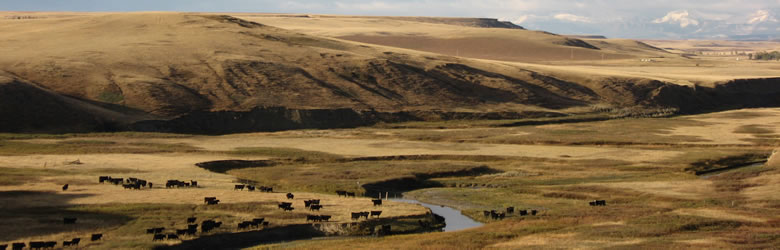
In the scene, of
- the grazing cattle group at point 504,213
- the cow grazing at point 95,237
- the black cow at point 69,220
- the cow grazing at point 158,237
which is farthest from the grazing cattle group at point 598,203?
the black cow at point 69,220

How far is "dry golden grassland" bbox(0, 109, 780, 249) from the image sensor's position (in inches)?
1844

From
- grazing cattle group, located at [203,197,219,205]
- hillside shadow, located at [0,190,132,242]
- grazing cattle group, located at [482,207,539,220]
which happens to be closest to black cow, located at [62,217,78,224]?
hillside shadow, located at [0,190,132,242]

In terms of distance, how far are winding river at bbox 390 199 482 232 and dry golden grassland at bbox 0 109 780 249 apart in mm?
650

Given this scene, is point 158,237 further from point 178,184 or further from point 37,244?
point 178,184

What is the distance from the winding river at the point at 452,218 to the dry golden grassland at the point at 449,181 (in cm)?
65

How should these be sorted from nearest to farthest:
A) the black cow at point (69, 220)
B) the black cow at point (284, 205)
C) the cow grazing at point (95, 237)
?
1. the cow grazing at point (95, 237)
2. the black cow at point (69, 220)
3. the black cow at point (284, 205)

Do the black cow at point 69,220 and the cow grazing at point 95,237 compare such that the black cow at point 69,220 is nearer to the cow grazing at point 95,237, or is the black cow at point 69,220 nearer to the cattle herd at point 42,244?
the cow grazing at point 95,237

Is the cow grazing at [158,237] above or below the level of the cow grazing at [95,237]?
below

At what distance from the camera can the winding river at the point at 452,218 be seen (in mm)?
53906

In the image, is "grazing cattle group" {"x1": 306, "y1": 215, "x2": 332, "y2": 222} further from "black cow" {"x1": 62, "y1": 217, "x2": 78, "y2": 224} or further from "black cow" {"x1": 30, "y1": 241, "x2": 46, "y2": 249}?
"black cow" {"x1": 30, "y1": 241, "x2": 46, "y2": 249}

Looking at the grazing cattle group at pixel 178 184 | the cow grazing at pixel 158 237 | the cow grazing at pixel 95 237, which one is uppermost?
the cow grazing at pixel 95 237

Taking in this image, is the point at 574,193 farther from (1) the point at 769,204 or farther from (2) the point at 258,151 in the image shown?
(2) the point at 258,151

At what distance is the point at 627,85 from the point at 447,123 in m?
49.4

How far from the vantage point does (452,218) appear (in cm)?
5716
